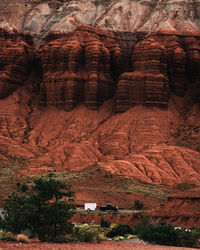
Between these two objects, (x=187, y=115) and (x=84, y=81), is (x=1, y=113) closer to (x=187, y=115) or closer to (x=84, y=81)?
(x=84, y=81)

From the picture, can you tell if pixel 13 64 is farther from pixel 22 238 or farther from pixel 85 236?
pixel 22 238

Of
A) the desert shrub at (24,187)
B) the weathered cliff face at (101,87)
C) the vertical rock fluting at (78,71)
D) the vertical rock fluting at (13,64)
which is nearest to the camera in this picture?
the desert shrub at (24,187)

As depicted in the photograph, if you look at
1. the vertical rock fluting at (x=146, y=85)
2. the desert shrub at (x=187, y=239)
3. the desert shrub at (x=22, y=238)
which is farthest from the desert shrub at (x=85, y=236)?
the vertical rock fluting at (x=146, y=85)

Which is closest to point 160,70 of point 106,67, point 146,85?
point 146,85

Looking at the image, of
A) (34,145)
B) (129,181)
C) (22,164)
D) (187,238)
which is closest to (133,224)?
(187,238)

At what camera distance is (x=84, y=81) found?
9900 centimetres

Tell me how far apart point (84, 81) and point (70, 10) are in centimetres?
2167

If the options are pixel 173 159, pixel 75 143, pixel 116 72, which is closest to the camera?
pixel 173 159

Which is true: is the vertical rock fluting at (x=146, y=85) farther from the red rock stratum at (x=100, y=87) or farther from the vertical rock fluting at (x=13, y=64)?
the vertical rock fluting at (x=13, y=64)

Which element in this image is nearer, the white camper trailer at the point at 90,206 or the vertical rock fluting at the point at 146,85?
the white camper trailer at the point at 90,206

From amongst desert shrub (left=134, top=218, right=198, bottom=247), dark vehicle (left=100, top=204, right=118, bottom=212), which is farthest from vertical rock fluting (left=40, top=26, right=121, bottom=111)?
desert shrub (left=134, top=218, right=198, bottom=247)

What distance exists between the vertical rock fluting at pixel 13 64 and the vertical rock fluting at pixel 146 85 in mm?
21923

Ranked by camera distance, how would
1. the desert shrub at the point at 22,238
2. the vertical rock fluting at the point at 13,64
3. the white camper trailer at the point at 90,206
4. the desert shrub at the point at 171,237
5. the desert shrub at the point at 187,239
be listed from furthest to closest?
the vertical rock fluting at the point at 13,64
the white camper trailer at the point at 90,206
the desert shrub at the point at 171,237
the desert shrub at the point at 187,239
the desert shrub at the point at 22,238

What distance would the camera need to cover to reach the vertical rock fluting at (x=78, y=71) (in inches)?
3831
